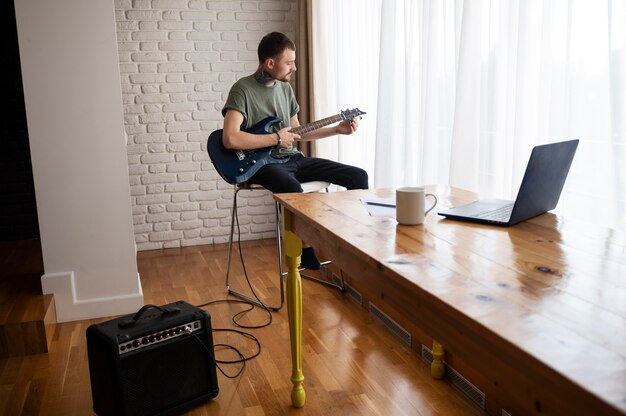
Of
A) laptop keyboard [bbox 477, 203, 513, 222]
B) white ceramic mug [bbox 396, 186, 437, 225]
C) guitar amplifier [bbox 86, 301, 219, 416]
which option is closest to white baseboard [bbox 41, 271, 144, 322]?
guitar amplifier [bbox 86, 301, 219, 416]

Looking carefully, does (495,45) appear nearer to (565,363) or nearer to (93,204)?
(565,363)

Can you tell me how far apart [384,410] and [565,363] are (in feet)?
4.40

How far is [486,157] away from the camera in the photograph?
2436mm

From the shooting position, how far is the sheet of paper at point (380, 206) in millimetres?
1764

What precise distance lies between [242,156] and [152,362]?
1336 millimetres

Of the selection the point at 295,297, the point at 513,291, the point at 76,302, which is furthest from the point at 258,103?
the point at 513,291

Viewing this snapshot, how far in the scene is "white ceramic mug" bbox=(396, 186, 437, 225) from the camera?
158cm

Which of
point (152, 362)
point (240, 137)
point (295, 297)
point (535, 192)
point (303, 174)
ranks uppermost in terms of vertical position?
point (240, 137)

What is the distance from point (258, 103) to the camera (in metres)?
3.18

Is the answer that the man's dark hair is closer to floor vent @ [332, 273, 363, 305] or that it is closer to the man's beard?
the man's beard

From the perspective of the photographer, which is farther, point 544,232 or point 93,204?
point 93,204

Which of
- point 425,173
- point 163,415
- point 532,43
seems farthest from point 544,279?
point 425,173

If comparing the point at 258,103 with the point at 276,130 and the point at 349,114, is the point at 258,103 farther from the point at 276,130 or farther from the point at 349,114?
the point at 349,114

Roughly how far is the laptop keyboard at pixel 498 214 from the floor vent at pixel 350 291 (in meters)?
1.43
